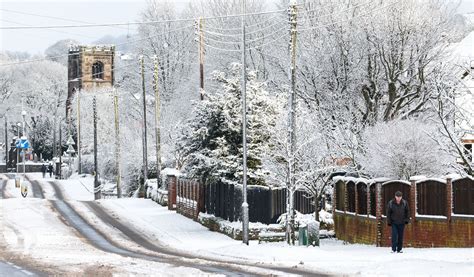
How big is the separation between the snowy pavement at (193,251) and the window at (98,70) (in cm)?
8232

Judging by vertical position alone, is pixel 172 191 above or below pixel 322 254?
above

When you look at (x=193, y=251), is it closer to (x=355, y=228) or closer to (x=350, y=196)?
(x=355, y=228)

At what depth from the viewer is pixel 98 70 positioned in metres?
126

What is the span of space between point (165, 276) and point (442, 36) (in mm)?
26209

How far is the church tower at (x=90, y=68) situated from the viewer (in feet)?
404

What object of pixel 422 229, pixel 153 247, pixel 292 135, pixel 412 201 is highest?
pixel 292 135

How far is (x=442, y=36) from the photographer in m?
41.6

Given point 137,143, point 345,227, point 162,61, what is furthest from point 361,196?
point 162,61

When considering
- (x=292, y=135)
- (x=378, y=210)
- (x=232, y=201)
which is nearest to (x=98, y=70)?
(x=232, y=201)

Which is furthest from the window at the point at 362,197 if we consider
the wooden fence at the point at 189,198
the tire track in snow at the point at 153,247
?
the wooden fence at the point at 189,198

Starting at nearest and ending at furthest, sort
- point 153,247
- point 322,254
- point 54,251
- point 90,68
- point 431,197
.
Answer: point 322,254 → point 431,197 → point 54,251 → point 153,247 → point 90,68

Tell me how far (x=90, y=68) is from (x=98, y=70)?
1175mm

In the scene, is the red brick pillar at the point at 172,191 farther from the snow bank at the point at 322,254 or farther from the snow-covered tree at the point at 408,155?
the snow-covered tree at the point at 408,155

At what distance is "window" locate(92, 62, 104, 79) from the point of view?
12450cm
